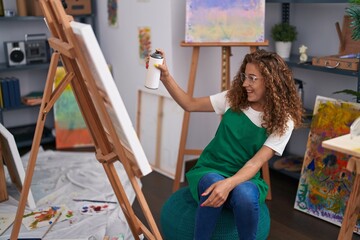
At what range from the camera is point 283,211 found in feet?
9.53

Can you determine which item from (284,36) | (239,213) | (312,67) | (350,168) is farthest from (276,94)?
(284,36)

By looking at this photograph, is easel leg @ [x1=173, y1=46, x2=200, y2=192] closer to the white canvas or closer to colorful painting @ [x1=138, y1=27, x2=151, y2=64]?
the white canvas

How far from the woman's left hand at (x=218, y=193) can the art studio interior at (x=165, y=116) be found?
60 millimetres

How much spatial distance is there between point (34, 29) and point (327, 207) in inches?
117

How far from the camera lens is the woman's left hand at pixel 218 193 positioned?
75.0 inches

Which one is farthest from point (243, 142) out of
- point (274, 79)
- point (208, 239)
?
point (208, 239)

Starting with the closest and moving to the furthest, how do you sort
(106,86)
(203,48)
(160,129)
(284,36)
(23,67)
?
(106,86) → (284,36) → (203,48) → (160,129) → (23,67)

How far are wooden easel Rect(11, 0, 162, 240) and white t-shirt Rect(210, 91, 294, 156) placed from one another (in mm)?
620

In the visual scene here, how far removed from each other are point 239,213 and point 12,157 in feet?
5.12

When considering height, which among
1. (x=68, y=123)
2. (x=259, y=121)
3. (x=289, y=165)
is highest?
(x=259, y=121)

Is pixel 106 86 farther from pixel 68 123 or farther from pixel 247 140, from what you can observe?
pixel 68 123

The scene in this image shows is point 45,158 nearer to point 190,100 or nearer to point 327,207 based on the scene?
point 190,100

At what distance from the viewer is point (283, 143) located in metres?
2.08

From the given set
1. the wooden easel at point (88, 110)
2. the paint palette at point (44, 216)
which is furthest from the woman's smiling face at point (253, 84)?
the paint palette at point (44, 216)
